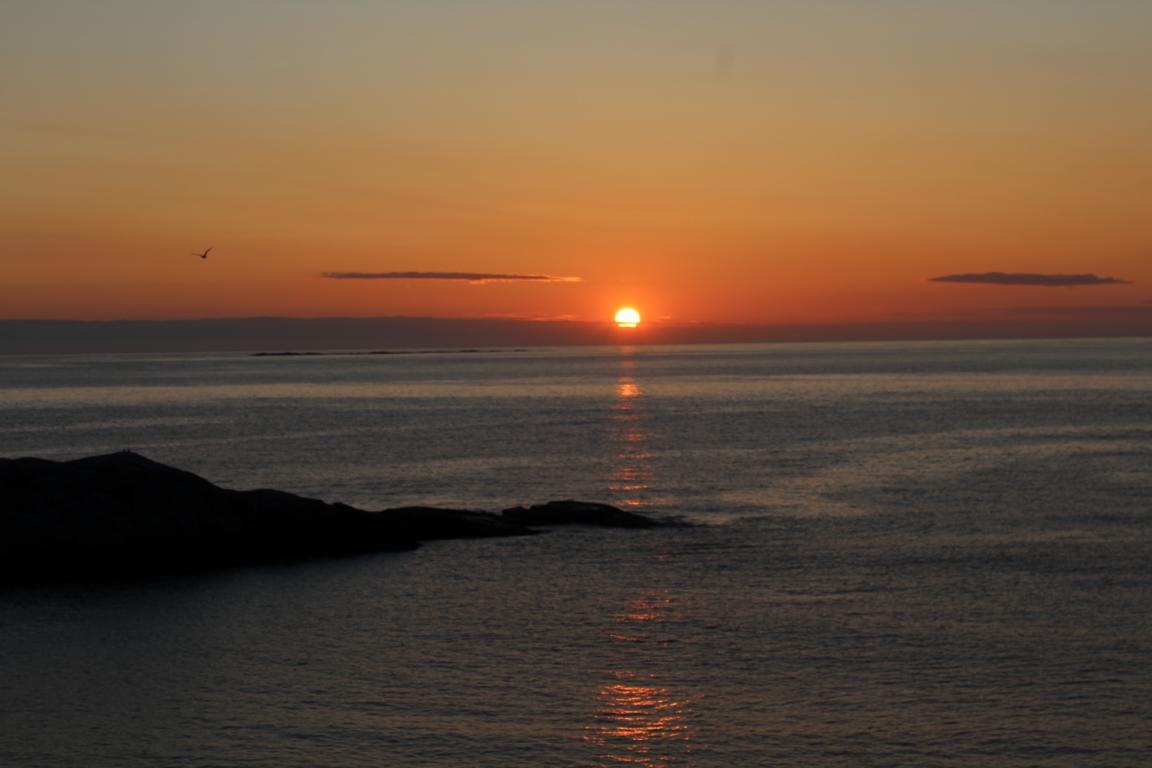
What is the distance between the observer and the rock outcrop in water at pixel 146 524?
124 feet

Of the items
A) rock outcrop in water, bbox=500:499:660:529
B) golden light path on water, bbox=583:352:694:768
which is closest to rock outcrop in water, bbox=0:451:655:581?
rock outcrop in water, bbox=500:499:660:529

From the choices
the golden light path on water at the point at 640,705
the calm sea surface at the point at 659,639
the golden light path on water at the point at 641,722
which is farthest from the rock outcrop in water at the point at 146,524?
the golden light path on water at the point at 641,722

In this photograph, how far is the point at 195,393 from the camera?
176 m

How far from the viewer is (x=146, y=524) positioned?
3950 cm

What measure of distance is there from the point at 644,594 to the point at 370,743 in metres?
13.6

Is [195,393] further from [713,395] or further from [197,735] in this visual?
[197,735]

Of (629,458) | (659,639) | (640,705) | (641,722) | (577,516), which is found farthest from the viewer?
(629,458)

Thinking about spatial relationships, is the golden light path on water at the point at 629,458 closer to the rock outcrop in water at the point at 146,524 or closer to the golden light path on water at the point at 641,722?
the rock outcrop in water at the point at 146,524

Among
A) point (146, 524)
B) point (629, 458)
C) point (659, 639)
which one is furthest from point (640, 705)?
point (629, 458)

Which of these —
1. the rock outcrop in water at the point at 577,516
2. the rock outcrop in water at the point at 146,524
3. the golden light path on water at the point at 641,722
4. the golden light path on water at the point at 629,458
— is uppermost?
the rock outcrop in water at the point at 146,524

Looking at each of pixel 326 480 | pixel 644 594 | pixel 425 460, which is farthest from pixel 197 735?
pixel 425 460

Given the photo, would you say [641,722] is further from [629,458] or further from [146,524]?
[629,458]

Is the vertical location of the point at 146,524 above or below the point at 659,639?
above

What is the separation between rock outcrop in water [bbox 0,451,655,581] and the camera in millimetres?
37875
